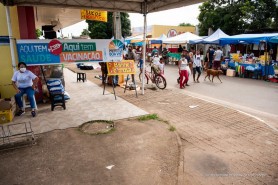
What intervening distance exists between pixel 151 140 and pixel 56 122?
286 centimetres

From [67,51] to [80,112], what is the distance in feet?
7.01

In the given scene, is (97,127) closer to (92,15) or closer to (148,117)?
(148,117)

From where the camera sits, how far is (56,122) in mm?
6453

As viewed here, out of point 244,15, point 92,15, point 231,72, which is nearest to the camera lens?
point 92,15

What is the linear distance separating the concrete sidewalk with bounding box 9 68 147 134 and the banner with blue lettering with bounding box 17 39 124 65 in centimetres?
155

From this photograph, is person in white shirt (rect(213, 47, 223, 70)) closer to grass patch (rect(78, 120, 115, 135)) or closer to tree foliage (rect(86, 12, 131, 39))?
grass patch (rect(78, 120, 115, 135))

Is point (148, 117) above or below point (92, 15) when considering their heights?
below

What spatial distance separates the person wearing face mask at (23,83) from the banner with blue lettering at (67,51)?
1.75ft

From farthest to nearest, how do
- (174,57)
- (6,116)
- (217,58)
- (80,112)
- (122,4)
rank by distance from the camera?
(174,57), (217,58), (122,4), (80,112), (6,116)

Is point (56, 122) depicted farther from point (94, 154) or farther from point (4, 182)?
point (4, 182)

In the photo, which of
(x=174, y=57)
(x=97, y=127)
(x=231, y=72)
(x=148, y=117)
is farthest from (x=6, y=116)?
(x=174, y=57)

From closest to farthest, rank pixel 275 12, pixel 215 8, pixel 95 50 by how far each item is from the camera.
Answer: pixel 95 50 → pixel 275 12 → pixel 215 8

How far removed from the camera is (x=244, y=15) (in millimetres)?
27766

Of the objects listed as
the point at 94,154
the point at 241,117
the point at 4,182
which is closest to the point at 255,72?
the point at 241,117
